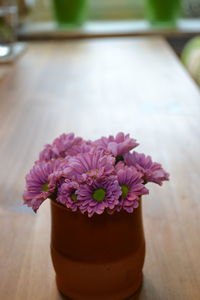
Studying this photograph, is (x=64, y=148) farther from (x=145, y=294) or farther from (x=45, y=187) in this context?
(x=145, y=294)

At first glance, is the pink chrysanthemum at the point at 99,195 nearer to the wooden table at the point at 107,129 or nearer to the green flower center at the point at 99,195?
the green flower center at the point at 99,195

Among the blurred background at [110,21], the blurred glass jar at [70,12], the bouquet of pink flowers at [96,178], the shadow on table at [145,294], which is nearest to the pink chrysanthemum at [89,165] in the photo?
the bouquet of pink flowers at [96,178]

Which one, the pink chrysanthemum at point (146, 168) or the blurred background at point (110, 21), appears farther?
the blurred background at point (110, 21)

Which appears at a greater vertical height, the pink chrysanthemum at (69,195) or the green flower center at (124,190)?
the pink chrysanthemum at (69,195)

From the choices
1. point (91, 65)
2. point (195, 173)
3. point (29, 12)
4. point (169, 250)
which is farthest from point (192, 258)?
point (29, 12)

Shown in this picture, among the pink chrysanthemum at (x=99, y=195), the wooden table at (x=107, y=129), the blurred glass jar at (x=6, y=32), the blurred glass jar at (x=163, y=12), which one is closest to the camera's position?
the pink chrysanthemum at (x=99, y=195)

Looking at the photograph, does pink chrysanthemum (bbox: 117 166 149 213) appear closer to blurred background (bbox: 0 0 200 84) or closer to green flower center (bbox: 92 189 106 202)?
green flower center (bbox: 92 189 106 202)

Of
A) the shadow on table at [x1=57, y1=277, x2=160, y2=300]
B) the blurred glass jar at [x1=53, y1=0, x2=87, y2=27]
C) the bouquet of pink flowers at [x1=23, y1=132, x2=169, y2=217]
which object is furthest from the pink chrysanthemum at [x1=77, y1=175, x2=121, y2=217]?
the blurred glass jar at [x1=53, y1=0, x2=87, y2=27]

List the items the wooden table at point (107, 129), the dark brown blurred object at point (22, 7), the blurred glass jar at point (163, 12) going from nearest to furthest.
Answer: the wooden table at point (107, 129), the blurred glass jar at point (163, 12), the dark brown blurred object at point (22, 7)
